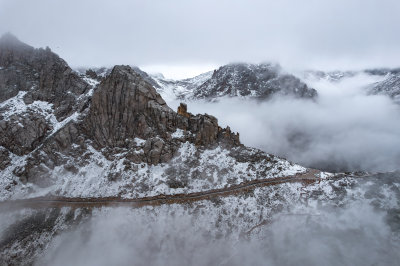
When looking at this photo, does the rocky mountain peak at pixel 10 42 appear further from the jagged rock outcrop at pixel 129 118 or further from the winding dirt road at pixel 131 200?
the winding dirt road at pixel 131 200

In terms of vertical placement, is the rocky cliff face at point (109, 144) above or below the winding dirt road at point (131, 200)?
above

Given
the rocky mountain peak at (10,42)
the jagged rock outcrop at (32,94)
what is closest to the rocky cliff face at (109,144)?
the jagged rock outcrop at (32,94)

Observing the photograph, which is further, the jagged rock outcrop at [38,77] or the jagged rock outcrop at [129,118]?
the jagged rock outcrop at [38,77]

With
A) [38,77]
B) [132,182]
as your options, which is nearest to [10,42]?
[38,77]

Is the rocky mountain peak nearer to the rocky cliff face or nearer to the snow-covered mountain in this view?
the snow-covered mountain

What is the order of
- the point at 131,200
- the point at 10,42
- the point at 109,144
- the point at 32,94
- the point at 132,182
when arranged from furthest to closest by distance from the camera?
the point at 10,42 → the point at 32,94 → the point at 109,144 → the point at 132,182 → the point at 131,200

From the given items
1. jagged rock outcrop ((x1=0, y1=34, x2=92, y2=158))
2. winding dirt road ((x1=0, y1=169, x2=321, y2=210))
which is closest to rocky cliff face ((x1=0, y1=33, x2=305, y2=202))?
jagged rock outcrop ((x1=0, y1=34, x2=92, y2=158))

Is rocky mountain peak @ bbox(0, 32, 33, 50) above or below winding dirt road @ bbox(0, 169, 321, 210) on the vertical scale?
above

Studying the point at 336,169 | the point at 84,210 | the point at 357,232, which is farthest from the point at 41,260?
the point at 336,169

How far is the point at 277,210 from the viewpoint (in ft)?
200

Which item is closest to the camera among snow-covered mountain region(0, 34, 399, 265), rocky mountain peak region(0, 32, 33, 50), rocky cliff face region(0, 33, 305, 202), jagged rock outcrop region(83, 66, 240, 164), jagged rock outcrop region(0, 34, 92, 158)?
snow-covered mountain region(0, 34, 399, 265)

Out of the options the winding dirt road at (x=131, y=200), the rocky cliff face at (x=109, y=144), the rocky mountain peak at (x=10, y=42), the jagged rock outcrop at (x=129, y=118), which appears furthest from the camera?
the rocky mountain peak at (x=10, y=42)

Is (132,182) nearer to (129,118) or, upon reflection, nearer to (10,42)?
(129,118)

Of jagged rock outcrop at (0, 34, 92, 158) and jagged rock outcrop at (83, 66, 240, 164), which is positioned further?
jagged rock outcrop at (83, 66, 240, 164)
